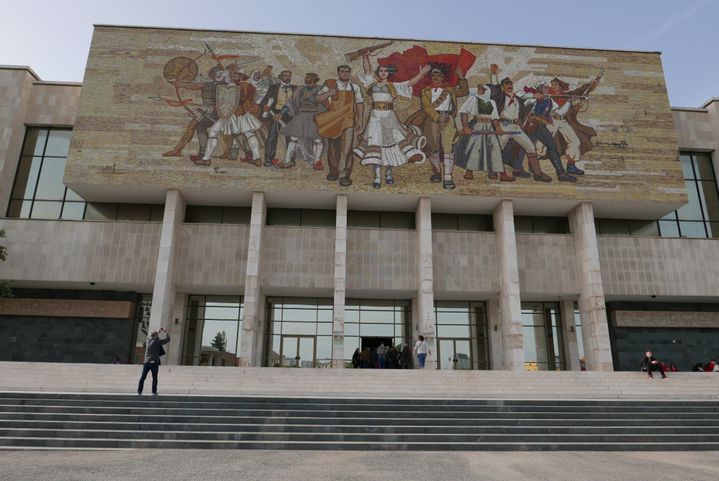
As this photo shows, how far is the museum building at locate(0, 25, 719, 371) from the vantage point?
22781 millimetres

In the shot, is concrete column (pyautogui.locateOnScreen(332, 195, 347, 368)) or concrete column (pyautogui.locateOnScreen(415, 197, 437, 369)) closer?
concrete column (pyautogui.locateOnScreen(332, 195, 347, 368))

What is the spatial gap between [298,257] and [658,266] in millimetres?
16492

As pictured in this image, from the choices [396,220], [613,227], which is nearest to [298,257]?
[396,220]

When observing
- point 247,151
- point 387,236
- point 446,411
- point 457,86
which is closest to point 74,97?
point 247,151

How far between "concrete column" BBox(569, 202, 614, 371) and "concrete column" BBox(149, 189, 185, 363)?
59.4 feet

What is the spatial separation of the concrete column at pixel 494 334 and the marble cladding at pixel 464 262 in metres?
1.91

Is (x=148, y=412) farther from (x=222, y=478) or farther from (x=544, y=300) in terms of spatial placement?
(x=544, y=300)

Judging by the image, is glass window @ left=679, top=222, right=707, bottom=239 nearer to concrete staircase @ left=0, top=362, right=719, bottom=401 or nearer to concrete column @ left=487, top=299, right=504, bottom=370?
concrete column @ left=487, top=299, right=504, bottom=370

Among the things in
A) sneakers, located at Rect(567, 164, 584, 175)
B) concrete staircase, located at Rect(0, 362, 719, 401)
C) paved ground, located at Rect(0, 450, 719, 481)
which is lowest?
paved ground, located at Rect(0, 450, 719, 481)

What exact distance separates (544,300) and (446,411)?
15.6m

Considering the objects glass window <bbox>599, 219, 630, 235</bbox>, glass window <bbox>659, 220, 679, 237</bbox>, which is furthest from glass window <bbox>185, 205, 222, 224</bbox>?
glass window <bbox>659, 220, 679, 237</bbox>

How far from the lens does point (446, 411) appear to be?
11.8 m

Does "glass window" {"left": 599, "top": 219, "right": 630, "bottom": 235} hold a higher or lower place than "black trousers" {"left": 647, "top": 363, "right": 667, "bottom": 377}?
higher

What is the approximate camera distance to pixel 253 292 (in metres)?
21.8
